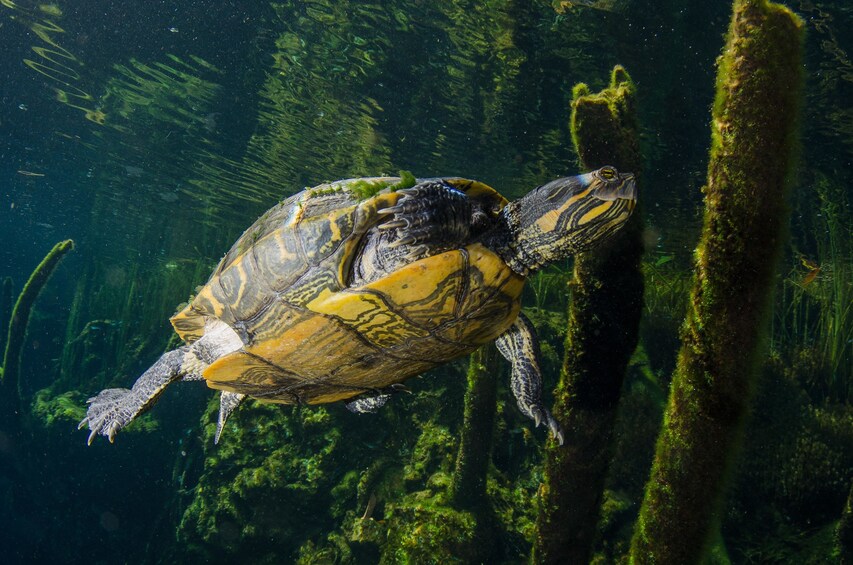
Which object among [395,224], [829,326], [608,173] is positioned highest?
[608,173]

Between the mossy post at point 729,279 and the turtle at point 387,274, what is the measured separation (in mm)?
712

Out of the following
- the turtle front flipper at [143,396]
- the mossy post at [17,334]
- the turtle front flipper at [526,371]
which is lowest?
the mossy post at [17,334]

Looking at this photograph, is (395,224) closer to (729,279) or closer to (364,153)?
(729,279)

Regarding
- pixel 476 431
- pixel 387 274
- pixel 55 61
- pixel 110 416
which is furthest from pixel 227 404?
pixel 55 61

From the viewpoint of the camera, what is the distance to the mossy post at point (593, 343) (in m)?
2.90

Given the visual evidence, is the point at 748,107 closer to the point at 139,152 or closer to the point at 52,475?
the point at 52,475

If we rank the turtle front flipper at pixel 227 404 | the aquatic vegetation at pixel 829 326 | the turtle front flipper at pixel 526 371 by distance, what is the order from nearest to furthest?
1. the turtle front flipper at pixel 526 371
2. the turtle front flipper at pixel 227 404
3. the aquatic vegetation at pixel 829 326

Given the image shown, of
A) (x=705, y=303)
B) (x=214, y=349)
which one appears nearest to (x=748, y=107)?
(x=705, y=303)

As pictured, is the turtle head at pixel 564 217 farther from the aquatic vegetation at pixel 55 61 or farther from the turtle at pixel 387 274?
the aquatic vegetation at pixel 55 61

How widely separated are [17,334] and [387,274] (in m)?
12.0

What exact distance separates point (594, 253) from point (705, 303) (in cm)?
100

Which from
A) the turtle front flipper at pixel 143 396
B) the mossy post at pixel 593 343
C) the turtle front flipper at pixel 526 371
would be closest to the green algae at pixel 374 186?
the mossy post at pixel 593 343

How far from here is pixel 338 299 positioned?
273cm

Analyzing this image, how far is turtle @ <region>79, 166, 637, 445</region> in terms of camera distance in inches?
109
